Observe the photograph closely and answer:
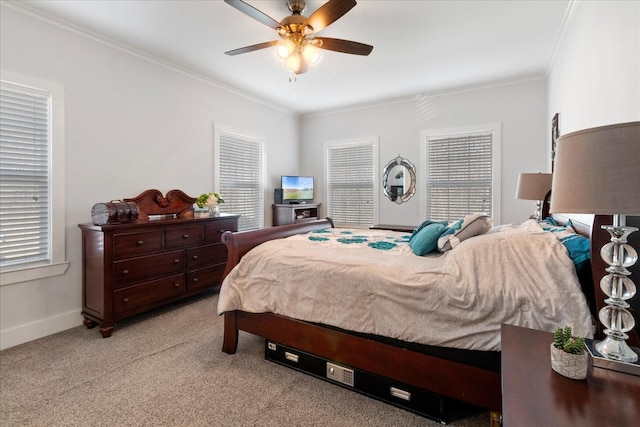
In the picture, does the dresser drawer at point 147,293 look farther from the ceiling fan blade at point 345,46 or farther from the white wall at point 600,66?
the white wall at point 600,66

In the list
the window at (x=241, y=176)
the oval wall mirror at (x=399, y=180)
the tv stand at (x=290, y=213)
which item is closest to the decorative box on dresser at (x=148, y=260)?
the window at (x=241, y=176)

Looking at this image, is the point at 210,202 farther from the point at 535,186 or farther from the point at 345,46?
the point at 535,186

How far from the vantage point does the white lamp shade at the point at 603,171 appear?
0.78 m

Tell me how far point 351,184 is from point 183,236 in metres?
3.09

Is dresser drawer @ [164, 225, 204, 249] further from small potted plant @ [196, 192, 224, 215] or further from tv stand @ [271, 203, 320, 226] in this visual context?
tv stand @ [271, 203, 320, 226]

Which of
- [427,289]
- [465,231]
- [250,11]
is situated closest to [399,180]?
[465,231]

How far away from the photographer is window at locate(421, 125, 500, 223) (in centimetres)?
435

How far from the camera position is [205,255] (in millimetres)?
3520

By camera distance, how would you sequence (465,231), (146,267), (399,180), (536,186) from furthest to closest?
1. (399,180)
2. (146,267)
3. (536,186)
4. (465,231)

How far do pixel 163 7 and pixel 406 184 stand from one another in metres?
3.76

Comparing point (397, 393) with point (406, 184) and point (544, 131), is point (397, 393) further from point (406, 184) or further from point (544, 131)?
point (544, 131)

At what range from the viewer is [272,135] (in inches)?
209

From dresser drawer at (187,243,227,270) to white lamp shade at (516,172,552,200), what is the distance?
10.5 feet

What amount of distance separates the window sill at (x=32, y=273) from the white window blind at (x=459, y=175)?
4.50 metres
